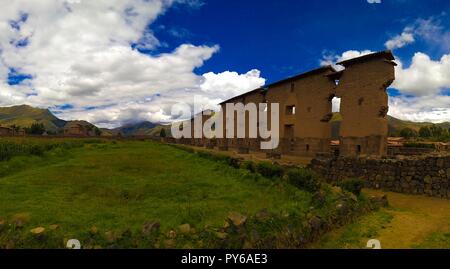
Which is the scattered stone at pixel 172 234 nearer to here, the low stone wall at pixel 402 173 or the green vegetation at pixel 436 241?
the green vegetation at pixel 436 241

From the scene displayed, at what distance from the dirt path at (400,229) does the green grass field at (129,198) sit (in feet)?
5.01

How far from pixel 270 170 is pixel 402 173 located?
688cm

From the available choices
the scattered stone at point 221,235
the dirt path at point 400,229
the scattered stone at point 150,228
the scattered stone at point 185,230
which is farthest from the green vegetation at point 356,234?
the scattered stone at point 150,228

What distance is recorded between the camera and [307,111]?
30.0m

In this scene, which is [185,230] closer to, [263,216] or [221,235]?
[221,235]

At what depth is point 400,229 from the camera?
28.6 feet

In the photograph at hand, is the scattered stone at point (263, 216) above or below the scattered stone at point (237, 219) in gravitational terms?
below

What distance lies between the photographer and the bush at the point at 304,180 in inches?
494

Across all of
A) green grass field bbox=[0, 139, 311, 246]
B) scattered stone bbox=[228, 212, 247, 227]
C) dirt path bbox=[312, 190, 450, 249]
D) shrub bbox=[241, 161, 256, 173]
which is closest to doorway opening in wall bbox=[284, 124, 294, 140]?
shrub bbox=[241, 161, 256, 173]

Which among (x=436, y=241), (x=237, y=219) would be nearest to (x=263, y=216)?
(x=237, y=219)

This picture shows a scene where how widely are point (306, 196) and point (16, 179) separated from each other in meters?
14.2

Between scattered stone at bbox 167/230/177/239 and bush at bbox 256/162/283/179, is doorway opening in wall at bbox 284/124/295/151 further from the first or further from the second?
scattered stone at bbox 167/230/177/239
